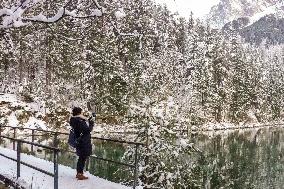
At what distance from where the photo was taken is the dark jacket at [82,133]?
461 inches

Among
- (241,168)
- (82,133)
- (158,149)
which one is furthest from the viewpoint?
(241,168)

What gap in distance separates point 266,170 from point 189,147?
2100 cm

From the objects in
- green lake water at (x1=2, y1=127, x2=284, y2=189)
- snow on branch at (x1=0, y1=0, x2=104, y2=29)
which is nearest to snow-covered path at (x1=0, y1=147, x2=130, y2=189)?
snow on branch at (x1=0, y1=0, x2=104, y2=29)

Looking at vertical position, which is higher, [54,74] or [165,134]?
[54,74]

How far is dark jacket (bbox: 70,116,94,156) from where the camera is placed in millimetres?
11719

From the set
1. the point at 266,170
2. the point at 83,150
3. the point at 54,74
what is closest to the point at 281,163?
the point at 266,170

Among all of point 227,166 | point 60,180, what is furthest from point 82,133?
point 227,166

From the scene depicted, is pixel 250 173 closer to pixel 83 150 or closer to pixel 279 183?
pixel 279 183

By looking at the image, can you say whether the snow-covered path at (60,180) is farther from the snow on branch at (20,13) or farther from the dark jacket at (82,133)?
the snow on branch at (20,13)

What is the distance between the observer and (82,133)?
1171 centimetres

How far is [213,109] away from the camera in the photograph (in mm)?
94688

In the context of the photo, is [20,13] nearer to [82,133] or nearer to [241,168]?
[82,133]

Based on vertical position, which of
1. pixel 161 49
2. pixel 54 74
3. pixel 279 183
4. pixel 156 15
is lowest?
pixel 279 183

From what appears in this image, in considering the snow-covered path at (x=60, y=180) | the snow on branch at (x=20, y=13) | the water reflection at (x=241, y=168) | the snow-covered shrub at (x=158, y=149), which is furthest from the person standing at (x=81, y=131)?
the water reflection at (x=241, y=168)
